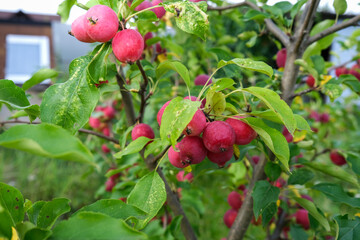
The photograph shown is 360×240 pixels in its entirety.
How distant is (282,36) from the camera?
0.92 m

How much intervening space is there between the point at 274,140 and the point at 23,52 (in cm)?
714

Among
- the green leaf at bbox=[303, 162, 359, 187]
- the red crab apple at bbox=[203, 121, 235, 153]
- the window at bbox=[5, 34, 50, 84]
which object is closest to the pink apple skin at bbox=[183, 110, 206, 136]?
the red crab apple at bbox=[203, 121, 235, 153]

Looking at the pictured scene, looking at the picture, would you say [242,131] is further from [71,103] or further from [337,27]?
[337,27]

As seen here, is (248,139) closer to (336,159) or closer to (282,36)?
(282,36)

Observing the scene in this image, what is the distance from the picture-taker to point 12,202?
1.47 feet

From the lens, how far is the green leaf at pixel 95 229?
36 centimetres

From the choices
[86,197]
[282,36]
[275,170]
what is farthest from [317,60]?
[86,197]

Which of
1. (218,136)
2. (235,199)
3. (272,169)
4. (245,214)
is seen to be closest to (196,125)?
(218,136)

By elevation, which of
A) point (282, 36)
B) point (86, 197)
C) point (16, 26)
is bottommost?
point (86, 197)

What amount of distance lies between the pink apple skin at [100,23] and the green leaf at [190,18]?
0.10 m

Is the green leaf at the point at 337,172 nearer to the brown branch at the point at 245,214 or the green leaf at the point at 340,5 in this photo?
the brown branch at the point at 245,214

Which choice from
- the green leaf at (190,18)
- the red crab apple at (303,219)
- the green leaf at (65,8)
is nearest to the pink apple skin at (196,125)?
the green leaf at (190,18)

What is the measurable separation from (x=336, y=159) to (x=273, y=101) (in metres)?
0.80

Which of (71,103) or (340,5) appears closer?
(71,103)
